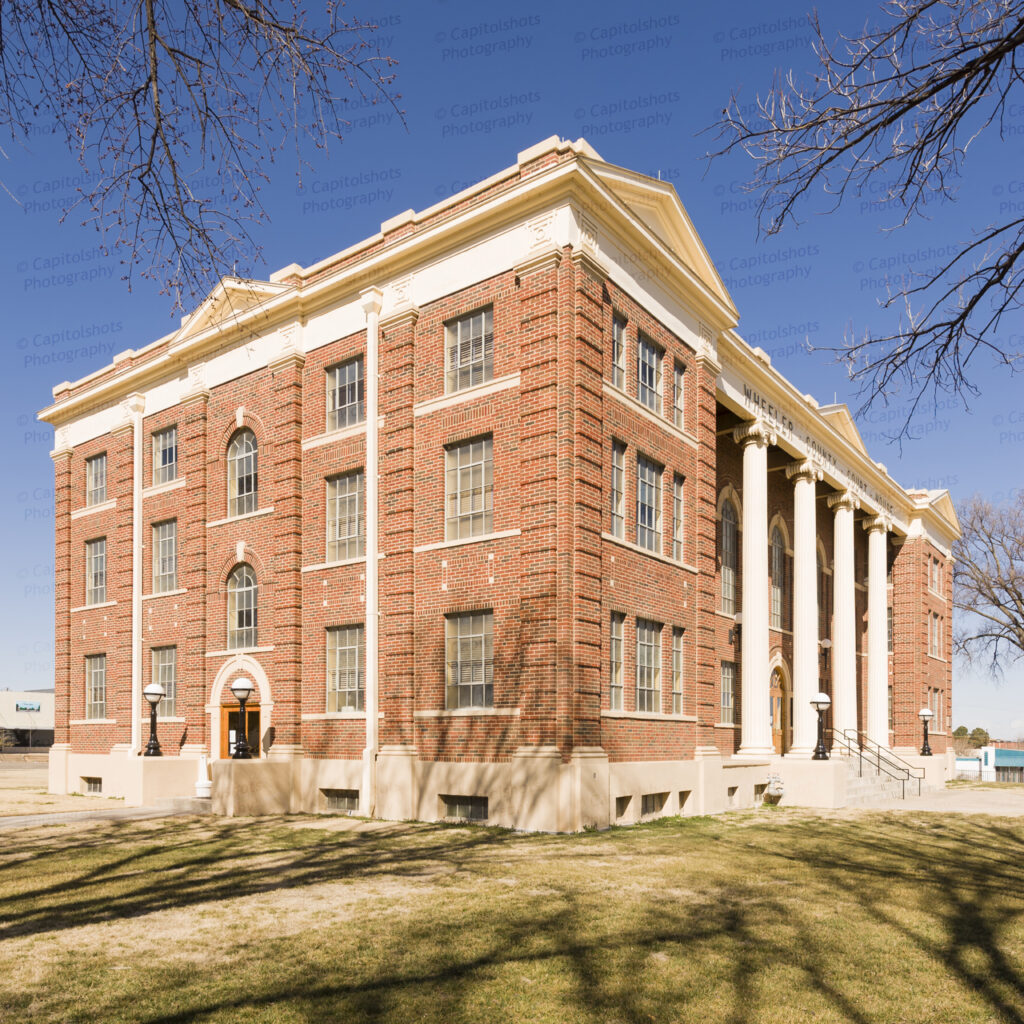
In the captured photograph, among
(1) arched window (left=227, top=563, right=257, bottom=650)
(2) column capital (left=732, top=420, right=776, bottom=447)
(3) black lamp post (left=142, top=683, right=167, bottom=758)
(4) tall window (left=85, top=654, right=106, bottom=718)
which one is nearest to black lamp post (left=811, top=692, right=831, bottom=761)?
(2) column capital (left=732, top=420, right=776, bottom=447)

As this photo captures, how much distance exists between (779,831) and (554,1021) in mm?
13741

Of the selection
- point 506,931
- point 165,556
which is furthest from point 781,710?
point 506,931

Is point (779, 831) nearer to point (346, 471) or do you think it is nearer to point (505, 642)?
point (505, 642)

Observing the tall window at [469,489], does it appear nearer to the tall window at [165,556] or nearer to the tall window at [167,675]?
the tall window at [165,556]

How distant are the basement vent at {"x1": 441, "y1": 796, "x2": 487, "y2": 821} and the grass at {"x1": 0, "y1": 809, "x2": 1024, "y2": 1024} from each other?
2.65 meters

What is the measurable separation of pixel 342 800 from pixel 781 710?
16981 millimetres

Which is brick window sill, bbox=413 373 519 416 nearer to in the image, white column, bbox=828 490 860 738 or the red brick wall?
the red brick wall

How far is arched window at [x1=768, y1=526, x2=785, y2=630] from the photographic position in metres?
33.0

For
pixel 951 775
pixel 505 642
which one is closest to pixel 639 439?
pixel 505 642

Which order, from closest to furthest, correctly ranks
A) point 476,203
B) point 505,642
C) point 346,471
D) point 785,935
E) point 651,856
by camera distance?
point 785,935 < point 651,856 < point 505,642 < point 476,203 < point 346,471

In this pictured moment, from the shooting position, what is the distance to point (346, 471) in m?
23.2

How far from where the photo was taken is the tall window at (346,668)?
873 inches

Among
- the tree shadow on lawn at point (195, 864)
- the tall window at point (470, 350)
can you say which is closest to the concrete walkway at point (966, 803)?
the tree shadow on lawn at point (195, 864)

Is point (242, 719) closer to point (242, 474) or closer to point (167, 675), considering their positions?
point (167, 675)
